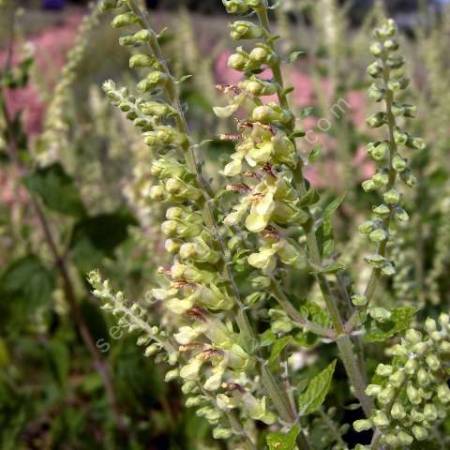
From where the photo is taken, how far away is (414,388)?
0.85 meters

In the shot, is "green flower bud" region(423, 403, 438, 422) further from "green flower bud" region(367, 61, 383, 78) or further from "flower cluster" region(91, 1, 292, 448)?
"green flower bud" region(367, 61, 383, 78)

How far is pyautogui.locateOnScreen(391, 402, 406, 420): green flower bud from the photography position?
846 millimetres

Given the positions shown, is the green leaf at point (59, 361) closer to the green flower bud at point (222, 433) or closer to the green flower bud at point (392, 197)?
the green flower bud at point (222, 433)

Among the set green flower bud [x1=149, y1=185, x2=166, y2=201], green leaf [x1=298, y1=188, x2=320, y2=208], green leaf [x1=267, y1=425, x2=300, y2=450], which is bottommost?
green leaf [x1=267, y1=425, x2=300, y2=450]

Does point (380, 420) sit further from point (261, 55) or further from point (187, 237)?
point (261, 55)

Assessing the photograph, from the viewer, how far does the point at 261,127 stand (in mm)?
847

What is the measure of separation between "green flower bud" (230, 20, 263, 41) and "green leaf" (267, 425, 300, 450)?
425mm

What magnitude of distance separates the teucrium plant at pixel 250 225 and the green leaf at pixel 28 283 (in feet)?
3.86

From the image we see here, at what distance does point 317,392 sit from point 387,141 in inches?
11.8

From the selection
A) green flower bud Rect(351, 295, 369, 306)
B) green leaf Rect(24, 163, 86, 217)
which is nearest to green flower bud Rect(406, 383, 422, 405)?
green flower bud Rect(351, 295, 369, 306)

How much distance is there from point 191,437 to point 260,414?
822 millimetres

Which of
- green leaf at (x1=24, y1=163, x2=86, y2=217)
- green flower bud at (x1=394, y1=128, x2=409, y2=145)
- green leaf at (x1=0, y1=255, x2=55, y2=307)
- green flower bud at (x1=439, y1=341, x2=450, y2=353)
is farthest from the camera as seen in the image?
green leaf at (x1=0, y1=255, x2=55, y2=307)

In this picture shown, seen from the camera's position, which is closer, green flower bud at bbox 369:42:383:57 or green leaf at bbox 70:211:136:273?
green flower bud at bbox 369:42:383:57

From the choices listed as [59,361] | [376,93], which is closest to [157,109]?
[376,93]
